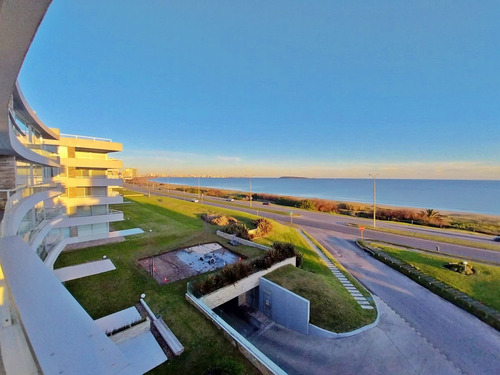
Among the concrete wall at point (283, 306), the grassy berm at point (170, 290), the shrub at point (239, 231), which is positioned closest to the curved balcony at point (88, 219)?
the grassy berm at point (170, 290)

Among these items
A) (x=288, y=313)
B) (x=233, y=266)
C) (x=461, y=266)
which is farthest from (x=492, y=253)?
(x=233, y=266)

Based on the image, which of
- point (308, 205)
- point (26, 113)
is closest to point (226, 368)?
point (26, 113)

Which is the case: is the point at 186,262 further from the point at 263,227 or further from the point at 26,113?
the point at 26,113

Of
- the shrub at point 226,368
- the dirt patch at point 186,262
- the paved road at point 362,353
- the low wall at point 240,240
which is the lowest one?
the paved road at point 362,353

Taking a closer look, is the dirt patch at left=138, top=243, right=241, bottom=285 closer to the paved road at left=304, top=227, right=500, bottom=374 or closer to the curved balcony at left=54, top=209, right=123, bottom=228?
the curved balcony at left=54, top=209, right=123, bottom=228

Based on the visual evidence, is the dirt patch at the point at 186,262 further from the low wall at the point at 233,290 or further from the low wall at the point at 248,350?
the low wall at the point at 248,350

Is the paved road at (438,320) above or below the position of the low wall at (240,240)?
below

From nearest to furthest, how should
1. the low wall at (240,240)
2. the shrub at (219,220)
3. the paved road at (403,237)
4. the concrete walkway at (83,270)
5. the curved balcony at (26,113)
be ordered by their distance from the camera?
the curved balcony at (26,113) → the concrete walkway at (83,270) → the low wall at (240,240) → the paved road at (403,237) → the shrub at (219,220)
